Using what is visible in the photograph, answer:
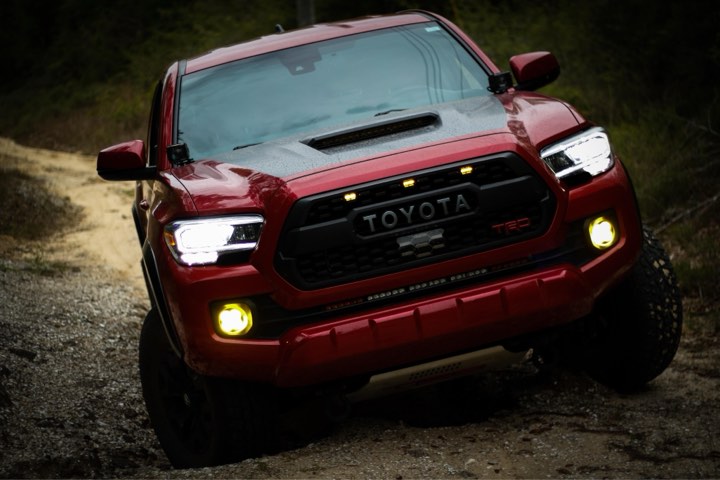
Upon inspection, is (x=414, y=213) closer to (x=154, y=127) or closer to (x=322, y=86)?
(x=322, y=86)

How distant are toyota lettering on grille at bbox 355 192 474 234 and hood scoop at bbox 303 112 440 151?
0.54m

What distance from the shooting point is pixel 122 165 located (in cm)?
512

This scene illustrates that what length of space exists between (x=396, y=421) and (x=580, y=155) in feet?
5.78

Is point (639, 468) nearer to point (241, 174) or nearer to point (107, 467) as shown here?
point (241, 174)

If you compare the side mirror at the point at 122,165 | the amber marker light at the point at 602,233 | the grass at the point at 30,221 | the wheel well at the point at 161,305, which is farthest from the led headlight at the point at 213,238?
the grass at the point at 30,221

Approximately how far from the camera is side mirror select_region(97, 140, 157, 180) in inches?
201

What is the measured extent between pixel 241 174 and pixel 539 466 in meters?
1.71

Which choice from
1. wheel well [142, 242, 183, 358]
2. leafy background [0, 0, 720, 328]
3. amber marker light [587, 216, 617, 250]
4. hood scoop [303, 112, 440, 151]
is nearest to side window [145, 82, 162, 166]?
wheel well [142, 242, 183, 358]

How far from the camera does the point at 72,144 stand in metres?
20.8

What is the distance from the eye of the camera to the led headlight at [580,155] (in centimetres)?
438

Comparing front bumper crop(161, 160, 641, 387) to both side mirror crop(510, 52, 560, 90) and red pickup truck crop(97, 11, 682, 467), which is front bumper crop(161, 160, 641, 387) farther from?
side mirror crop(510, 52, 560, 90)

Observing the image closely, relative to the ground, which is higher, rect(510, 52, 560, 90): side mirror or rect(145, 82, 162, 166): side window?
rect(510, 52, 560, 90): side mirror

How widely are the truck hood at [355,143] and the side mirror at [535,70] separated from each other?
0.38 metres

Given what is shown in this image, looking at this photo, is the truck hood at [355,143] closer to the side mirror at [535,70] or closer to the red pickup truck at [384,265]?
the red pickup truck at [384,265]
